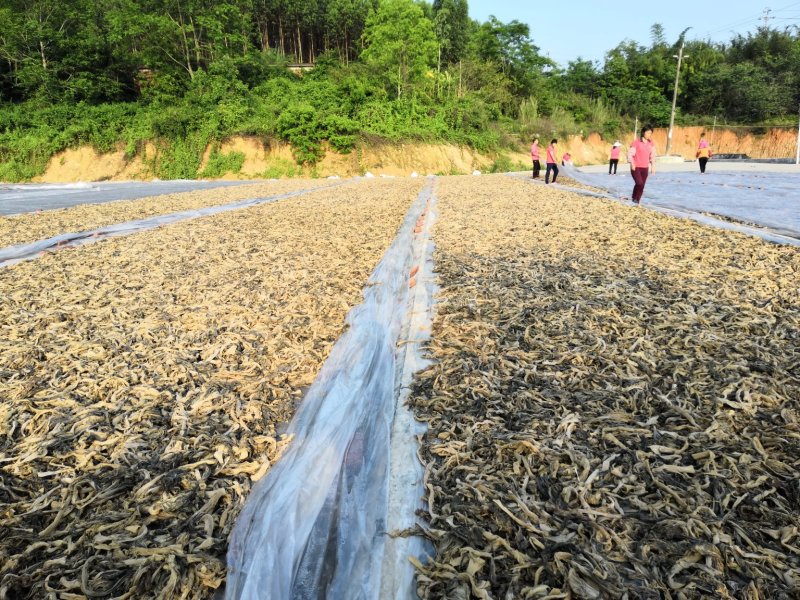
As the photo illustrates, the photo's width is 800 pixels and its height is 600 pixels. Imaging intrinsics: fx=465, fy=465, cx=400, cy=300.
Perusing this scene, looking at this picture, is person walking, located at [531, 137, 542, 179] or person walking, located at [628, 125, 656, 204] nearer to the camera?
person walking, located at [628, 125, 656, 204]

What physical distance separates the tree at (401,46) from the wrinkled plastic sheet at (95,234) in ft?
84.4

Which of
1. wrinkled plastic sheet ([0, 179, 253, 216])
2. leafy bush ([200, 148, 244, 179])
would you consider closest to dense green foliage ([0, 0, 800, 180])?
leafy bush ([200, 148, 244, 179])

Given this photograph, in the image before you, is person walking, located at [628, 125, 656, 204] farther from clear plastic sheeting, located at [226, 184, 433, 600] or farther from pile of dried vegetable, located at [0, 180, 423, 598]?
clear plastic sheeting, located at [226, 184, 433, 600]

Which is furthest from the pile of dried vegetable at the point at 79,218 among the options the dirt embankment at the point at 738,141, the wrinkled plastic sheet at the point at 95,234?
the dirt embankment at the point at 738,141

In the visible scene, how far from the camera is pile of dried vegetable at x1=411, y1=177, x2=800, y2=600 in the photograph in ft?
5.02

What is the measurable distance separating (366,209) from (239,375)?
830cm

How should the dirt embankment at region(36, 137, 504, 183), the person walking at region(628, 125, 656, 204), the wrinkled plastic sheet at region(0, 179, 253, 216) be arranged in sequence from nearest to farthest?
the person walking at region(628, 125, 656, 204), the wrinkled plastic sheet at region(0, 179, 253, 216), the dirt embankment at region(36, 137, 504, 183)

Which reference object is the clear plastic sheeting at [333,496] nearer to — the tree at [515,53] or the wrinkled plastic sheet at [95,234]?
the wrinkled plastic sheet at [95,234]

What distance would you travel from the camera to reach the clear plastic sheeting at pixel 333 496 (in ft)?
5.22

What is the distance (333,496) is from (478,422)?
80 cm

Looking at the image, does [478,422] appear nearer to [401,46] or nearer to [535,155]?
[535,155]

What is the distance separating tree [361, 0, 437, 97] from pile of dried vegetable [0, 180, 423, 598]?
31719mm

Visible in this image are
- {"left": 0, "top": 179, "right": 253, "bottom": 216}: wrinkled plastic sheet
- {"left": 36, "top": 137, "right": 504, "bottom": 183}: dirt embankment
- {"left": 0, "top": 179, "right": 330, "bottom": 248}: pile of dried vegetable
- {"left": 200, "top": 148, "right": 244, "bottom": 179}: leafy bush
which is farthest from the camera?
{"left": 200, "top": 148, "right": 244, "bottom": 179}: leafy bush

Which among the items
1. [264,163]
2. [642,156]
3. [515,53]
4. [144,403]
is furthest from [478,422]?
[515,53]
